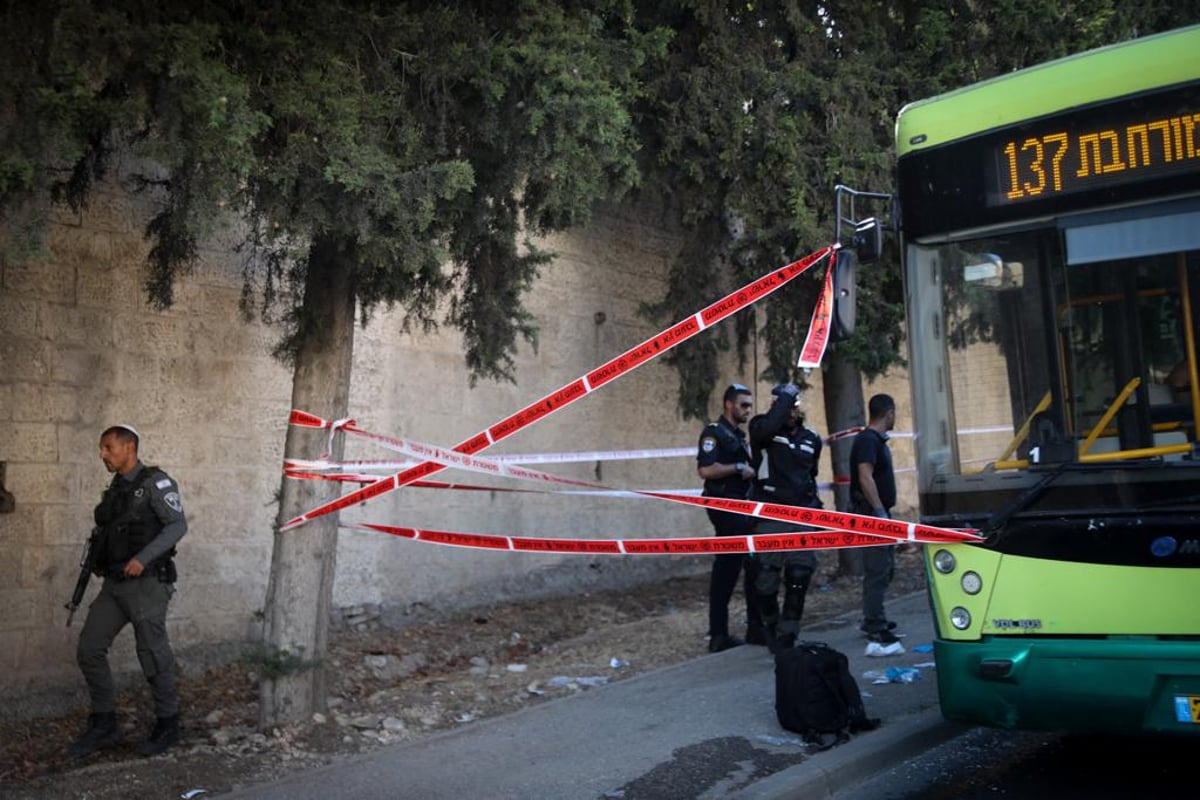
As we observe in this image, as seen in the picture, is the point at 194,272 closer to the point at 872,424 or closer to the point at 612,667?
the point at 612,667

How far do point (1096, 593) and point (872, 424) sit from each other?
11.5 ft

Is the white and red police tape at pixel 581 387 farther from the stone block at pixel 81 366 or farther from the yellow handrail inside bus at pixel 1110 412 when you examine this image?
the stone block at pixel 81 366

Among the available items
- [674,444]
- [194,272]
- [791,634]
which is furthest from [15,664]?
[674,444]

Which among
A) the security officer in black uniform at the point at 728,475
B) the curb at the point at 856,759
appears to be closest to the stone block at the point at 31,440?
Result: the security officer in black uniform at the point at 728,475

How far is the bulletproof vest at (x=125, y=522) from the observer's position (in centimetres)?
638

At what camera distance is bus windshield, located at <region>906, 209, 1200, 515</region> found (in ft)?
16.2

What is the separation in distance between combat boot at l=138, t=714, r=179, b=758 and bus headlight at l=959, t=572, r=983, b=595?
13.9 feet

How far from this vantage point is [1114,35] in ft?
36.6

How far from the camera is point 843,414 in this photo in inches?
484

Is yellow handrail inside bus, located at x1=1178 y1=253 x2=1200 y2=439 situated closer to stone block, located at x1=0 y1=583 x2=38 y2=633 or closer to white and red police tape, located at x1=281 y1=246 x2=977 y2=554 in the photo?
white and red police tape, located at x1=281 y1=246 x2=977 y2=554

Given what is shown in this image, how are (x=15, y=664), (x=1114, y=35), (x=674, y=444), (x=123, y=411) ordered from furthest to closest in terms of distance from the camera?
(x=674, y=444), (x=1114, y=35), (x=123, y=411), (x=15, y=664)

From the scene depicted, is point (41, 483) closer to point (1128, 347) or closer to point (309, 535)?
point (309, 535)

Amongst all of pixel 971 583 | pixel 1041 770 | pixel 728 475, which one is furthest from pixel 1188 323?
pixel 728 475

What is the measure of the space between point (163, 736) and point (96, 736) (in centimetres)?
40
